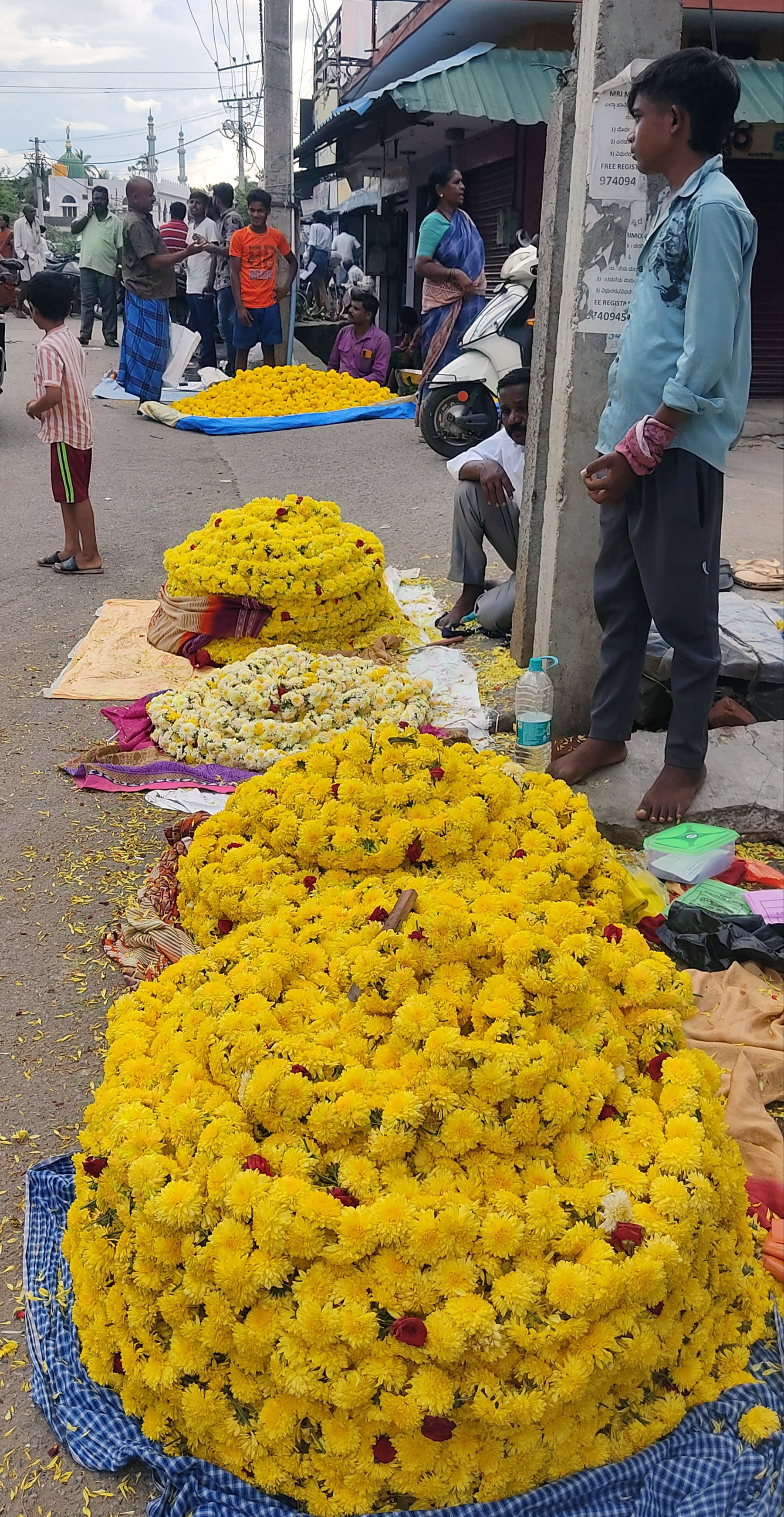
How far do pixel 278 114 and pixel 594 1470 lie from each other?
16.9 meters

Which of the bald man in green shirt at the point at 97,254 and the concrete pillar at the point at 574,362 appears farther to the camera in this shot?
the bald man in green shirt at the point at 97,254

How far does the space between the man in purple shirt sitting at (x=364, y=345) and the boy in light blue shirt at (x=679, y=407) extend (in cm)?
1043

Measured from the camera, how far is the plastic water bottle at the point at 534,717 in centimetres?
417

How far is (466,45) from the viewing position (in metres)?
13.9

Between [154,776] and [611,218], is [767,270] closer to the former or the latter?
[611,218]

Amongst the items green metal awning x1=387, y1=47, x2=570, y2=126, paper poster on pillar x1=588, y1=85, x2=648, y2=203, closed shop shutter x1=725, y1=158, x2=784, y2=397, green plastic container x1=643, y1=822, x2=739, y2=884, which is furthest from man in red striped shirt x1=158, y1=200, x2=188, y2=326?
green plastic container x1=643, y1=822, x2=739, y2=884

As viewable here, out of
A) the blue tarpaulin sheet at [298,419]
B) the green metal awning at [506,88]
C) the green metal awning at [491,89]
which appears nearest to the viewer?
the green metal awning at [506,88]

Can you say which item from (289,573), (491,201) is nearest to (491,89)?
(491,201)

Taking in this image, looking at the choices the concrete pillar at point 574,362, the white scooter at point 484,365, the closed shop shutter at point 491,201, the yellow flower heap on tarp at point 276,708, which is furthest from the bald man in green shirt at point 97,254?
the yellow flower heap on tarp at point 276,708

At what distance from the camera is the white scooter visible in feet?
27.5

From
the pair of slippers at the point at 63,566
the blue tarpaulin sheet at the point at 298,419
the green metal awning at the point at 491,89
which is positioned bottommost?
the pair of slippers at the point at 63,566

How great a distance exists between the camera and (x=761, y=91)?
36.0 feet

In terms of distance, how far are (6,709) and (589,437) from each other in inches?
115

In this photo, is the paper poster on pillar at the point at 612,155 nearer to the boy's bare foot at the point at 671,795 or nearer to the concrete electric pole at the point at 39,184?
the boy's bare foot at the point at 671,795
